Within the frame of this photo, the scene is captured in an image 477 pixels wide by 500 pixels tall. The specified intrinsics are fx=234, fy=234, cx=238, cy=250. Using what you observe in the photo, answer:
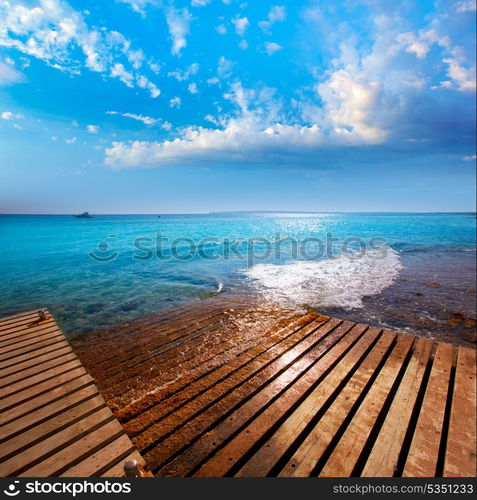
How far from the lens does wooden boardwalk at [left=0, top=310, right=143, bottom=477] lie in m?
2.73

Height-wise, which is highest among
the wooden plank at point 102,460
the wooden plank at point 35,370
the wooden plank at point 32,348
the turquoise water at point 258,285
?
the wooden plank at point 32,348

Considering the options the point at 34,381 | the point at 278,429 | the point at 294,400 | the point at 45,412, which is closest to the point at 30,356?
the point at 34,381

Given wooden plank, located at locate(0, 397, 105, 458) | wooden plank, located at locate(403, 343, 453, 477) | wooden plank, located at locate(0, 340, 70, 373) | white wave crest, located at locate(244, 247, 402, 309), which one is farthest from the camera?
white wave crest, located at locate(244, 247, 402, 309)

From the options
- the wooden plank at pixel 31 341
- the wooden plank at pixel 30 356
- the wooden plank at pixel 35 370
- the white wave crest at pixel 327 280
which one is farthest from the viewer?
the white wave crest at pixel 327 280

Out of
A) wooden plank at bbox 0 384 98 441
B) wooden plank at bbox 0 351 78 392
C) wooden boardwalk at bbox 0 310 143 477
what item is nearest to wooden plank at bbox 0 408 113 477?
wooden boardwalk at bbox 0 310 143 477

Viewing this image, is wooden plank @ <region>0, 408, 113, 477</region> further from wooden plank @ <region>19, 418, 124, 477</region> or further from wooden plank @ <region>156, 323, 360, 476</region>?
wooden plank @ <region>156, 323, 360, 476</region>

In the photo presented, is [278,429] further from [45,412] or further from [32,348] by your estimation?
[32,348]

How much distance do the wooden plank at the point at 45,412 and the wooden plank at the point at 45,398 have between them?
0.19 feet

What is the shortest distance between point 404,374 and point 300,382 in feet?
7.00

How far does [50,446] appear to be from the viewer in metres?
2.95

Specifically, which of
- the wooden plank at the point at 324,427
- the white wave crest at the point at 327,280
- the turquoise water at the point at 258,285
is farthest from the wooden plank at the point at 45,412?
the white wave crest at the point at 327,280

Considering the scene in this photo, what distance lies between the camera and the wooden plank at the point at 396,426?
2869 millimetres

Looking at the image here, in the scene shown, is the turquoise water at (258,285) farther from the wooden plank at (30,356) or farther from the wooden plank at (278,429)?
the wooden plank at (278,429)

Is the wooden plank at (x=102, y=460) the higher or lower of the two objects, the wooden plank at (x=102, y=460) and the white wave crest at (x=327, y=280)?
the higher
